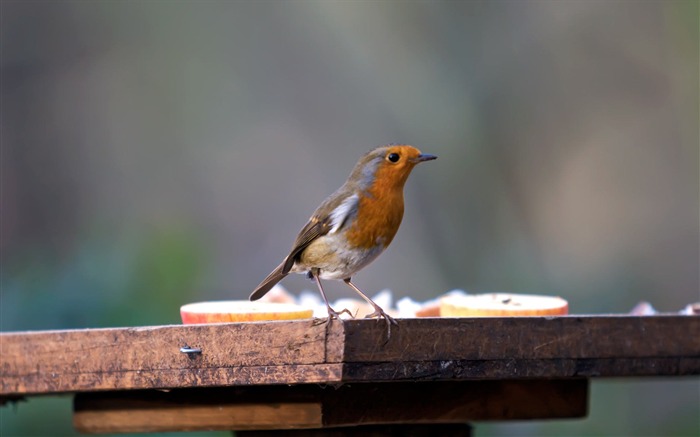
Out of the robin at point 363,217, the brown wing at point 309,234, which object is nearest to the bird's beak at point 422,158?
the robin at point 363,217

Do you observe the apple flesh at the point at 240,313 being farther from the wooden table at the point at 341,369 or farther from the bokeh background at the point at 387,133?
the bokeh background at the point at 387,133

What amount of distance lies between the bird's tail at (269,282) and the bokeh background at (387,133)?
10.1ft

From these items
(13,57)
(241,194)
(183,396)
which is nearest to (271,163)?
(241,194)

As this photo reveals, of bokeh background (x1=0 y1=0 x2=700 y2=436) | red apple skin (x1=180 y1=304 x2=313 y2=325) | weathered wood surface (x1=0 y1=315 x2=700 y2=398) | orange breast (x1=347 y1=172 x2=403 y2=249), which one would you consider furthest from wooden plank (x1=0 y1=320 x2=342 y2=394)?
bokeh background (x1=0 y1=0 x2=700 y2=436)

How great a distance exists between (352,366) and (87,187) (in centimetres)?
506

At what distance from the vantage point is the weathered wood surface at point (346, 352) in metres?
2.04

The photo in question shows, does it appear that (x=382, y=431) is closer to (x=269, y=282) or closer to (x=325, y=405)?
(x=325, y=405)

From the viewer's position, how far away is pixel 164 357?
2254mm

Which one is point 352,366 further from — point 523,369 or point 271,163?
point 271,163

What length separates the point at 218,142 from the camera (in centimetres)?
697

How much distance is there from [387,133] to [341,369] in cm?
450

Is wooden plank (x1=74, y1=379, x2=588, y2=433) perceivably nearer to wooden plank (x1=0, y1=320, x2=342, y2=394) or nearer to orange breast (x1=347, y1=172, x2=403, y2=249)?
wooden plank (x1=0, y1=320, x2=342, y2=394)

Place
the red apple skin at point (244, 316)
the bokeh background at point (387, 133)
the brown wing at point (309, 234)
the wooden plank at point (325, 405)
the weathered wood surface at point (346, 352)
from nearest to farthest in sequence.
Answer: the weathered wood surface at point (346, 352) → the wooden plank at point (325, 405) → the red apple skin at point (244, 316) → the brown wing at point (309, 234) → the bokeh background at point (387, 133)

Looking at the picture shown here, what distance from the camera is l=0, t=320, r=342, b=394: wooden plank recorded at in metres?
2.05
